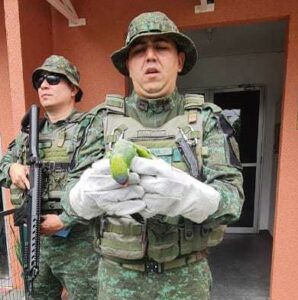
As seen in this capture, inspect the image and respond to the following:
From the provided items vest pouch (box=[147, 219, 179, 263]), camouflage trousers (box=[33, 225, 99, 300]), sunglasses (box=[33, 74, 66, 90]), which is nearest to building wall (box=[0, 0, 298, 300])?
sunglasses (box=[33, 74, 66, 90])

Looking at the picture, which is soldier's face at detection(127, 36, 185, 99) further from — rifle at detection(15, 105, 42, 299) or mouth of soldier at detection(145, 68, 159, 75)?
rifle at detection(15, 105, 42, 299)

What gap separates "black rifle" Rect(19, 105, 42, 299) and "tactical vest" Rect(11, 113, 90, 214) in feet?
0.26

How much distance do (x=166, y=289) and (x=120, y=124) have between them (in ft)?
1.93

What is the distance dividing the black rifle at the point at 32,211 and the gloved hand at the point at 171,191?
78 centimetres

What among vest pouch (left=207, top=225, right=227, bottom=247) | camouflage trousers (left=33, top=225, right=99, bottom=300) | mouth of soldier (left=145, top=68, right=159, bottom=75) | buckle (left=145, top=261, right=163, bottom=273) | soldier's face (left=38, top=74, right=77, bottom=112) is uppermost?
mouth of soldier (left=145, top=68, right=159, bottom=75)

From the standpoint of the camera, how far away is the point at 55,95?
1473 mm

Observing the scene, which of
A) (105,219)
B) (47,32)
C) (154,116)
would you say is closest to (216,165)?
(154,116)

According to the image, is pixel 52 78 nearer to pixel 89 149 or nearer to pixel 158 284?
pixel 89 149

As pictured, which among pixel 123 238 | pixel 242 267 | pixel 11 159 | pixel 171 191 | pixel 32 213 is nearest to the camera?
pixel 171 191

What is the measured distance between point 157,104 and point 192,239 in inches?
18.8

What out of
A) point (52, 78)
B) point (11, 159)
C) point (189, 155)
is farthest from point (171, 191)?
point (11, 159)

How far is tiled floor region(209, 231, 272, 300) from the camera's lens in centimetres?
233

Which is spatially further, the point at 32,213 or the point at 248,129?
the point at 248,129

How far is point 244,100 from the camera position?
3439mm
